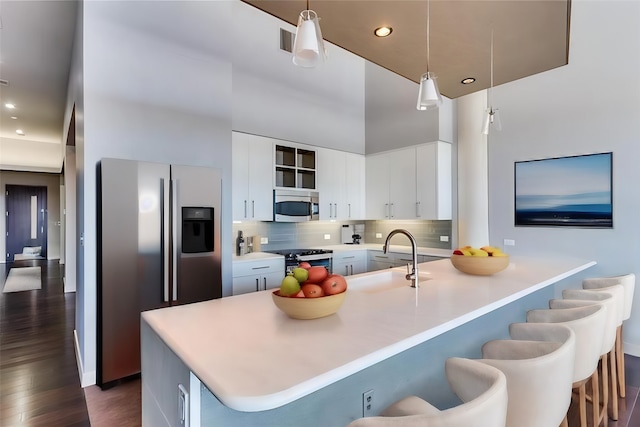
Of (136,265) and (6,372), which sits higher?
(136,265)

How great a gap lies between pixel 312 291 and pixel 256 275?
2.59 meters

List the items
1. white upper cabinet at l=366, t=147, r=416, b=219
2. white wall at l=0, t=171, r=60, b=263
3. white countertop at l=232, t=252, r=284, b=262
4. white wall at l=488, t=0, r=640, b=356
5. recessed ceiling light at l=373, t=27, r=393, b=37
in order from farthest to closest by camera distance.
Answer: white wall at l=0, t=171, r=60, b=263
white upper cabinet at l=366, t=147, r=416, b=219
white countertop at l=232, t=252, r=284, b=262
white wall at l=488, t=0, r=640, b=356
recessed ceiling light at l=373, t=27, r=393, b=37

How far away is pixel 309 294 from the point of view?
52.7 inches

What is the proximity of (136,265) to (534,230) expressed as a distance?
13.4 feet

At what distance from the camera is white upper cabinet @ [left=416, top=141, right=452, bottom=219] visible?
4434mm

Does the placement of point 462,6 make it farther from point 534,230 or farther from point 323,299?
point 534,230

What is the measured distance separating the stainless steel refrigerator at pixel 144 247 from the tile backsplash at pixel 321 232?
4.14 feet

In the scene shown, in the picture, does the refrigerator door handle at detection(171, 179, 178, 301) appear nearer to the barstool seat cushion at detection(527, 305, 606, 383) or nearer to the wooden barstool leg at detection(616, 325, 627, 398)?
the barstool seat cushion at detection(527, 305, 606, 383)

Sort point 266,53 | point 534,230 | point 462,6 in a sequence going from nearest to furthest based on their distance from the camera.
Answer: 1. point 462,6
2. point 534,230
3. point 266,53

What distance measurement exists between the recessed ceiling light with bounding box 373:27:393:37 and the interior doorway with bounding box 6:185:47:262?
1148 centimetres

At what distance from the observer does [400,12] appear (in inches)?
80.6

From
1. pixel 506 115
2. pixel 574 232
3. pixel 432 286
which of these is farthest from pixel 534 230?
pixel 432 286

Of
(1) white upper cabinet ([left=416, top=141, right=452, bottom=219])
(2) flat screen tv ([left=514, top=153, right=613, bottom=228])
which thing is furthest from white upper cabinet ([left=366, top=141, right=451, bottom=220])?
(2) flat screen tv ([left=514, top=153, right=613, bottom=228])

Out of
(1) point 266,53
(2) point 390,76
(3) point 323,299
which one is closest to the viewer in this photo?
(3) point 323,299
